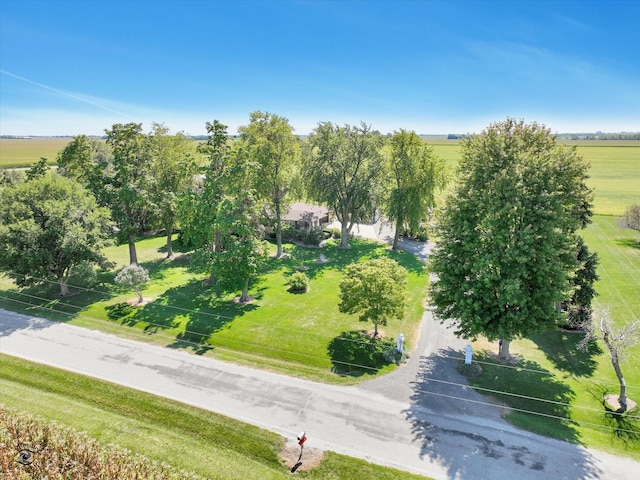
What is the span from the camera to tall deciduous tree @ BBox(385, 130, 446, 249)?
42.5 metres

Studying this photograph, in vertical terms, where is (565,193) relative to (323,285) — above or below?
above

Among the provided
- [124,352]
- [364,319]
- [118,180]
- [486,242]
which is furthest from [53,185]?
[486,242]

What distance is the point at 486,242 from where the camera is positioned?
63.3ft

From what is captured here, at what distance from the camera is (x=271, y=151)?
3825cm

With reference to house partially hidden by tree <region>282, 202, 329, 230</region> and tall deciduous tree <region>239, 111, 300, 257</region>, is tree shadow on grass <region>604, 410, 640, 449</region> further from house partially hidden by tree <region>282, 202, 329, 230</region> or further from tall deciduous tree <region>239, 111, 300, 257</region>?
house partially hidden by tree <region>282, 202, 329, 230</region>

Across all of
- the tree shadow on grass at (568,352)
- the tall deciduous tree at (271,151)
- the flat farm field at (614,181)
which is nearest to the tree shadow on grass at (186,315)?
the tall deciduous tree at (271,151)

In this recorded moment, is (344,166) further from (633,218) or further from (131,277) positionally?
(633,218)

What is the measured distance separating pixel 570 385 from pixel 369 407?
11.5 metres

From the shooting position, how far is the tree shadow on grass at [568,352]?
21.4 metres

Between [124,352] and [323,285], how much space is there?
661 inches

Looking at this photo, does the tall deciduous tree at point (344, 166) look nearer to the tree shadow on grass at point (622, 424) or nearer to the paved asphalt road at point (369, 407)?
the paved asphalt road at point (369, 407)

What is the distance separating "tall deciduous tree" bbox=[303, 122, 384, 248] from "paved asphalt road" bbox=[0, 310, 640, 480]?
21789 millimetres

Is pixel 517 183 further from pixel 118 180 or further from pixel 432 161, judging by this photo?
pixel 118 180

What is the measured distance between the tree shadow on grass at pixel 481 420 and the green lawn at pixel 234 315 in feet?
10.5
